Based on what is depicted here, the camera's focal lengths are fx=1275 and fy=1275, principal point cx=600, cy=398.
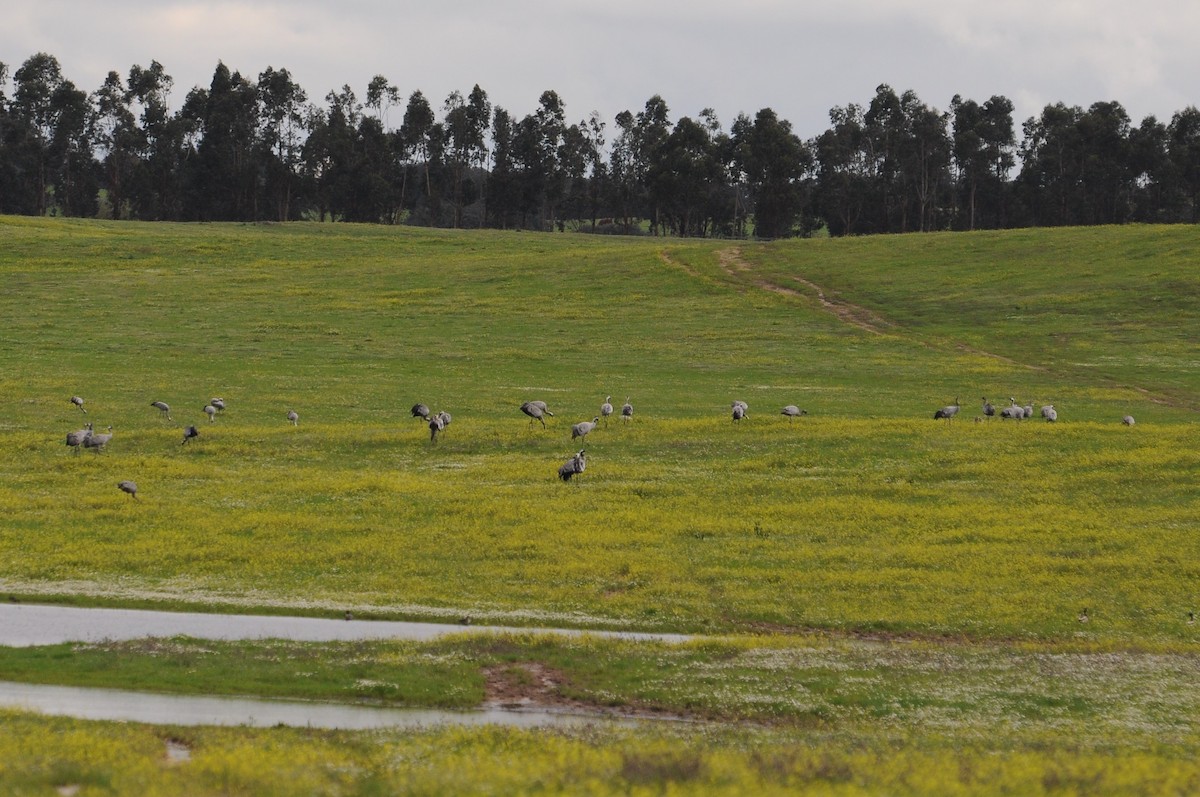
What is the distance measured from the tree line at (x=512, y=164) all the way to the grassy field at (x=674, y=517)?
3535 inches

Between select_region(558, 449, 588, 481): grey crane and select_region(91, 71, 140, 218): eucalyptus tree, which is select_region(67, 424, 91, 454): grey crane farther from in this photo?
select_region(91, 71, 140, 218): eucalyptus tree

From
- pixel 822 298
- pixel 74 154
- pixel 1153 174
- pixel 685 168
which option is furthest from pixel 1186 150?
pixel 74 154

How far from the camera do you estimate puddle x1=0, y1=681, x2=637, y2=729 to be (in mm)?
18719

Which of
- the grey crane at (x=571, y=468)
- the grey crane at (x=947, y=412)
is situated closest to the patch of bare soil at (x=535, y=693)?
the grey crane at (x=571, y=468)

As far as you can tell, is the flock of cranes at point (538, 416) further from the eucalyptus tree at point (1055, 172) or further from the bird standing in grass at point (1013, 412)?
the eucalyptus tree at point (1055, 172)

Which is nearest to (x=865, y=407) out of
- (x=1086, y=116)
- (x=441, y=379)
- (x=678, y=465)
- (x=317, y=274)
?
(x=678, y=465)

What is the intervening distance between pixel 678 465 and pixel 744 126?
499 feet

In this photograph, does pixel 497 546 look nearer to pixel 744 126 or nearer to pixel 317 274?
pixel 317 274

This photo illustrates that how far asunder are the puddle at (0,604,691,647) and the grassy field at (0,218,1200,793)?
888 millimetres

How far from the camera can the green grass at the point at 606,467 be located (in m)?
27.6

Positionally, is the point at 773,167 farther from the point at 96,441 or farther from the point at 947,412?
the point at 96,441

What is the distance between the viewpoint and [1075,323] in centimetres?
7600

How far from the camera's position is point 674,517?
33.8 metres

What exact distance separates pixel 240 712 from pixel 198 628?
551cm
